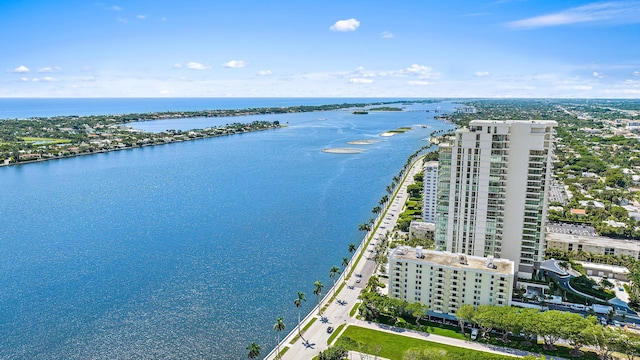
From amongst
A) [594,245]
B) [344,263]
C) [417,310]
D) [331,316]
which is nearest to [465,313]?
[417,310]

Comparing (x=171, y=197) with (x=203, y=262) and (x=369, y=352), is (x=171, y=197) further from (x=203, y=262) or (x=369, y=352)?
(x=369, y=352)

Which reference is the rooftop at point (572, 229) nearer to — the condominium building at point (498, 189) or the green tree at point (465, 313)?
the condominium building at point (498, 189)

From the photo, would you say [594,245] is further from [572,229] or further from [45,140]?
[45,140]

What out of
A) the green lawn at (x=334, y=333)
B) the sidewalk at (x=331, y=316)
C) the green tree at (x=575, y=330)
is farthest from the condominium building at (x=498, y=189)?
Result: the green lawn at (x=334, y=333)

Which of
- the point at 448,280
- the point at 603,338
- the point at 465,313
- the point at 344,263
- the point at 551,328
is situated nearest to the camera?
the point at 603,338

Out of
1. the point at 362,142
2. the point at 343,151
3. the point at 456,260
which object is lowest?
the point at 456,260

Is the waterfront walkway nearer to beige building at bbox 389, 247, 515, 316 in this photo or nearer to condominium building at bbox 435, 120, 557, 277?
beige building at bbox 389, 247, 515, 316

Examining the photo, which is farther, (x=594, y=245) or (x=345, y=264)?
(x=594, y=245)

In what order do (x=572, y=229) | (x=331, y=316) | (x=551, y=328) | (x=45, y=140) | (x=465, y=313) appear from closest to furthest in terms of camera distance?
(x=551, y=328) → (x=465, y=313) → (x=331, y=316) → (x=572, y=229) → (x=45, y=140)
